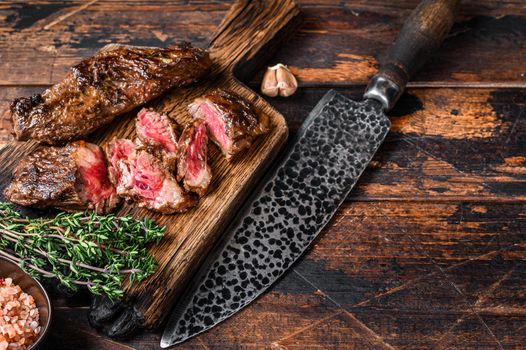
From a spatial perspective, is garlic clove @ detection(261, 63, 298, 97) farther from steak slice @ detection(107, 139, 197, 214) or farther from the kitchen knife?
steak slice @ detection(107, 139, 197, 214)

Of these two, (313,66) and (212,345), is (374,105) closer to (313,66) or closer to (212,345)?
(313,66)

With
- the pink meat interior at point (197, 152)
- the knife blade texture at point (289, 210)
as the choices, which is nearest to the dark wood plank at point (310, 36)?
the knife blade texture at point (289, 210)

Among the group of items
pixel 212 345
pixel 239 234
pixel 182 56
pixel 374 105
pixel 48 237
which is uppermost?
pixel 182 56

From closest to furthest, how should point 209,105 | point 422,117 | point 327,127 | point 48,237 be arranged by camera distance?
point 48,237 → point 209,105 → point 327,127 → point 422,117

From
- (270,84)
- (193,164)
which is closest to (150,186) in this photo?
(193,164)

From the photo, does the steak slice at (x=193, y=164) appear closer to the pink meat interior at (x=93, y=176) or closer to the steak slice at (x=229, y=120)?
the steak slice at (x=229, y=120)

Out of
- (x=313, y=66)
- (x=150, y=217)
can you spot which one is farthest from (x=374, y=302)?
(x=313, y=66)

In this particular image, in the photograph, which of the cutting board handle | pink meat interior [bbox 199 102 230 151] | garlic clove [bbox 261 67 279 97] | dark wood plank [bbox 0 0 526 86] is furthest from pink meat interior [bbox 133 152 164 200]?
dark wood plank [bbox 0 0 526 86]
